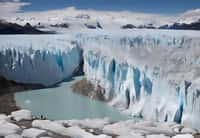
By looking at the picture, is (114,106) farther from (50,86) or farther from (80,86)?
(50,86)

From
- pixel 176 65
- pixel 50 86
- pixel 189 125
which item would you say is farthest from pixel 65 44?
pixel 189 125

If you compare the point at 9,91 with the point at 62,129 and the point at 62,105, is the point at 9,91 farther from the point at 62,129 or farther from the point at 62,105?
the point at 62,129

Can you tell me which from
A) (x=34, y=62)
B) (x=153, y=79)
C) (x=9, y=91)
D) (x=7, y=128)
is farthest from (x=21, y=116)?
(x=34, y=62)

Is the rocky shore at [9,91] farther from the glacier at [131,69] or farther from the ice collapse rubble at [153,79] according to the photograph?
the ice collapse rubble at [153,79]

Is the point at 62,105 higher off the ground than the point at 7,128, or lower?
lower

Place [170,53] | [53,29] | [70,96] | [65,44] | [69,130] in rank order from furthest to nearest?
[53,29]
[65,44]
[70,96]
[170,53]
[69,130]

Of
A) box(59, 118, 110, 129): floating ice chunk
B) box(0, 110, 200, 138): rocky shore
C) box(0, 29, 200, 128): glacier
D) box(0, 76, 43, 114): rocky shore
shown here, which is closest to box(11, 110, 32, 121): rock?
box(0, 110, 200, 138): rocky shore

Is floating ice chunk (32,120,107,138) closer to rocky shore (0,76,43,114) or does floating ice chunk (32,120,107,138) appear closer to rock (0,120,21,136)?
rock (0,120,21,136)
